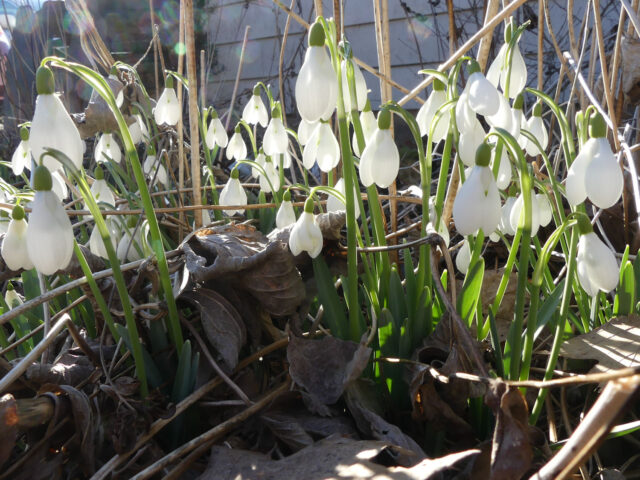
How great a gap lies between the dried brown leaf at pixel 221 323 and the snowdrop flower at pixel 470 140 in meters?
0.48

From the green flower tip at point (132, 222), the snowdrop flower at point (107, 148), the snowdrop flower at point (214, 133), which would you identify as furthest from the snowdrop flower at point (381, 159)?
the snowdrop flower at point (214, 133)

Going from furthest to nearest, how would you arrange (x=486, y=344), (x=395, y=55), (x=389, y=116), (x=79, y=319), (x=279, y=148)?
(x=395, y=55) < (x=279, y=148) < (x=79, y=319) < (x=486, y=344) < (x=389, y=116)

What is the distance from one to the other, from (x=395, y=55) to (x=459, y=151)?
3.71m

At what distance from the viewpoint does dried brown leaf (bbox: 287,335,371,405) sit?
0.97 m

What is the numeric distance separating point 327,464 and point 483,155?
0.47 meters

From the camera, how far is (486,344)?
1112 millimetres

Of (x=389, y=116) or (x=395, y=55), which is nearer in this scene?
(x=389, y=116)

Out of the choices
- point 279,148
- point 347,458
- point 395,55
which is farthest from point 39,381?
point 395,55

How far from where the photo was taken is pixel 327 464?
81 cm

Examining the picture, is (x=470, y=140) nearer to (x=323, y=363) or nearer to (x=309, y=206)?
(x=309, y=206)

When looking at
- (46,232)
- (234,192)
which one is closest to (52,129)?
(46,232)

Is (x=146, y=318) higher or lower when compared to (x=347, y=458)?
higher

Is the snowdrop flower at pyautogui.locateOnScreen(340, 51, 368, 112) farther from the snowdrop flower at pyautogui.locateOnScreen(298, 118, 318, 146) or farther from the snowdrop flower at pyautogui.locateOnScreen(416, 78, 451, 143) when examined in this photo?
the snowdrop flower at pyautogui.locateOnScreen(298, 118, 318, 146)

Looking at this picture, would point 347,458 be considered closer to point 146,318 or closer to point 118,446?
point 118,446
